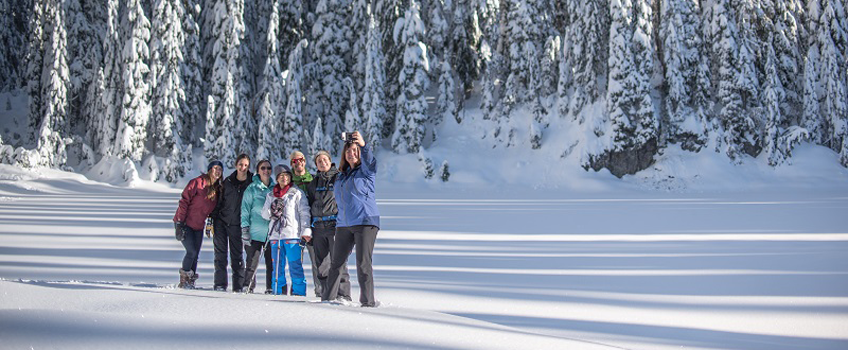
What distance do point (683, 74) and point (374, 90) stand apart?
1582cm

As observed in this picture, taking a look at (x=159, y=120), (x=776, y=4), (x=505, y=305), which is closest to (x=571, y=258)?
(x=505, y=305)

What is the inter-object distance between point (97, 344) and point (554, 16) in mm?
33484

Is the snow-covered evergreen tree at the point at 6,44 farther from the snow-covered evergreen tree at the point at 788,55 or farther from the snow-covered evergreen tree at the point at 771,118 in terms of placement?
the snow-covered evergreen tree at the point at 788,55

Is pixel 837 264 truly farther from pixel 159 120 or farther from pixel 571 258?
pixel 159 120

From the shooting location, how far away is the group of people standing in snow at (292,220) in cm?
521

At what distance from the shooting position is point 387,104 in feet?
106

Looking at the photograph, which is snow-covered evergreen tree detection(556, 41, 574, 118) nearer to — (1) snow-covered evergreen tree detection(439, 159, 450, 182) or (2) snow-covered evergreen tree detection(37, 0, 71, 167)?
(1) snow-covered evergreen tree detection(439, 159, 450, 182)

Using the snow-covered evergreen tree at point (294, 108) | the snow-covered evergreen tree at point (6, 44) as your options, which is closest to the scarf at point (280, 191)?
the snow-covered evergreen tree at point (294, 108)

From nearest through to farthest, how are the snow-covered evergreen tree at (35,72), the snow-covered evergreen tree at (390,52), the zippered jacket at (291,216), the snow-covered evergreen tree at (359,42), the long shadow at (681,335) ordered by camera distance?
the long shadow at (681,335), the zippered jacket at (291,216), the snow-covered evergreen tree at (35,72), the snow-covered evergreen tree at (390,52), the snow-covered evergreen tree at (359,42)

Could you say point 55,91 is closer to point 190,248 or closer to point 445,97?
point 445,97

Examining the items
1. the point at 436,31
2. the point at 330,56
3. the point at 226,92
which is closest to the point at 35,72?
the point at 226,92

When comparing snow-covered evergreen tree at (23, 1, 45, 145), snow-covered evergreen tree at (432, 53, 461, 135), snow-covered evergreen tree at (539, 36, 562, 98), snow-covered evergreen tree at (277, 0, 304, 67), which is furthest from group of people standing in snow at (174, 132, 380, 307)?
snow-covered evergreen tree at (23, 1, 45, 145)

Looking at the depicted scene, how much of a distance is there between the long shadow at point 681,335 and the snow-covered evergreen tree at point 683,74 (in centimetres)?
2583

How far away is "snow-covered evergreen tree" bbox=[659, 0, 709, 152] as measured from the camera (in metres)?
28.5
